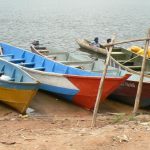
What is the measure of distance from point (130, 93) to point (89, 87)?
1690 millimetres

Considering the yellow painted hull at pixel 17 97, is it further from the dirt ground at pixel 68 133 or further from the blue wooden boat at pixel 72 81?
the blue wooden boat at pixel 72 81

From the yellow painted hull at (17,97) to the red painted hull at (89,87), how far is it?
159 cm

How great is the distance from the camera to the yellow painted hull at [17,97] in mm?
11914

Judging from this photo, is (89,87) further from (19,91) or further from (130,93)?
(19,91)

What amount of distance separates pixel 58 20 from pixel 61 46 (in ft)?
59.2

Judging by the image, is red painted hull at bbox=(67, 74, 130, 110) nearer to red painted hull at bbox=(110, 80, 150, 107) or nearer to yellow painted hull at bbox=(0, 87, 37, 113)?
red painted hull at bbox=(110, 80, 150, 107)

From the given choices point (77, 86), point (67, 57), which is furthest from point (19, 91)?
point (67, 57)

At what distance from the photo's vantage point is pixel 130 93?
13.7 metres

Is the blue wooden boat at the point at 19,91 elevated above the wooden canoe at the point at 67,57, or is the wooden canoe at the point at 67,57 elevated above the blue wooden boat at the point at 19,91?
the wooden canoe at the point at 67,57

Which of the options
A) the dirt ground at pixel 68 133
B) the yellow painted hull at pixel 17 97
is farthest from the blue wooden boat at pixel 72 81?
the yellow painted hull at pixel 17 97

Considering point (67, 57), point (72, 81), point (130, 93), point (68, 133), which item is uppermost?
point (67, 57)

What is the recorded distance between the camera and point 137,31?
38.7 m

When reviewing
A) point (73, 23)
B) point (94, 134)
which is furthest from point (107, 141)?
point (73, 23)

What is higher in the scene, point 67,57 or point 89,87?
point 67,57
